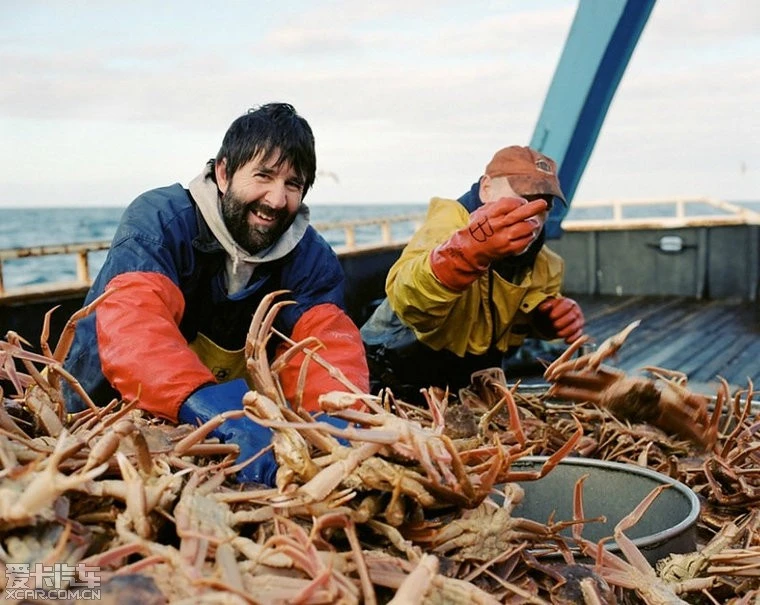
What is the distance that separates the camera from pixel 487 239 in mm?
2488

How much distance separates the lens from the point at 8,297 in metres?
3.51

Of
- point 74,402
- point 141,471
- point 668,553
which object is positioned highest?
point 141,471

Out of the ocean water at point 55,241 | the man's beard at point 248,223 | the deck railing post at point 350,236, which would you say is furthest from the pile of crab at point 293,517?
the ocean water at point 55,241

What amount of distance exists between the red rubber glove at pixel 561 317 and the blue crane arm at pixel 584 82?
1.23m

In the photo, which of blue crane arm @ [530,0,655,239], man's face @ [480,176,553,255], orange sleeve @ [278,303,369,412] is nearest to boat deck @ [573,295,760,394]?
blue crane arm @ [530,0,655,239]

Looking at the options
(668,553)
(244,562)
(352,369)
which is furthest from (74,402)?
(668,553)

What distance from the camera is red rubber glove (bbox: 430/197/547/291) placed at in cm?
248

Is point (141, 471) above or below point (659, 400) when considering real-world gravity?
above

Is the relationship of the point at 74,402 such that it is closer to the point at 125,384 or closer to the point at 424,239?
the point at 125,384

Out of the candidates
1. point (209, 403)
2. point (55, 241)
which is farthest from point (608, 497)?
point (55, 241)

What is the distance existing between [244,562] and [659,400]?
1352 mm

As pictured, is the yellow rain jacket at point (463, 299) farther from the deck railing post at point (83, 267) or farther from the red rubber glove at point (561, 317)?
the deck railing post at point (83, 267)

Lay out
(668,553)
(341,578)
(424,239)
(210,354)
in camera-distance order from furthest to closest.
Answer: (424,239) → (210,354) → (668,553) → (341,578)

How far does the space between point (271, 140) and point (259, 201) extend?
170 millimetres
